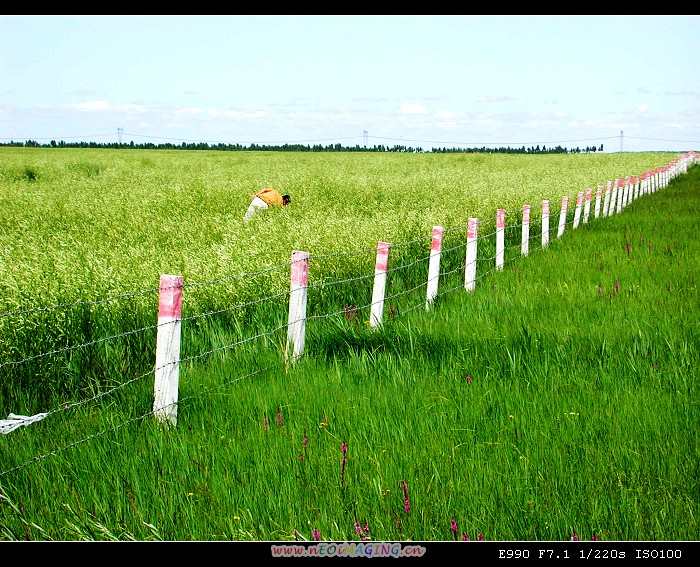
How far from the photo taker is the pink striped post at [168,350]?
4895mm

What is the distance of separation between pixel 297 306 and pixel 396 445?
7.77 ft

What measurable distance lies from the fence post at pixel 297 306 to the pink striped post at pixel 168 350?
1.48 m

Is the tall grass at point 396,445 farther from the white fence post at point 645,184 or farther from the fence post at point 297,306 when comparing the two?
the white fence post at point 645,184

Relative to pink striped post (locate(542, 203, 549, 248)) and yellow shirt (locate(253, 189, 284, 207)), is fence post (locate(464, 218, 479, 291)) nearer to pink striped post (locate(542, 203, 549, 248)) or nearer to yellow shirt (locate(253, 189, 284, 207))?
pink striped post (locate(542, 203, 549, 248))

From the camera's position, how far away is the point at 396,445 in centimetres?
424

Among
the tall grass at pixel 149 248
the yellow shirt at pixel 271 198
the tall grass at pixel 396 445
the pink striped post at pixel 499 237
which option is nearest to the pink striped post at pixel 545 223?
the tall grass at pixel 149 248

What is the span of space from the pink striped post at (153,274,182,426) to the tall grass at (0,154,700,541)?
15 cm

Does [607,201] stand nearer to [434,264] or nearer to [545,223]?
[545,223]

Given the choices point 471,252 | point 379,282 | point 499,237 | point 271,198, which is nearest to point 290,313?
point 379,282

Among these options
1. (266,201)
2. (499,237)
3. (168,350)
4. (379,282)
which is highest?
(266,201)

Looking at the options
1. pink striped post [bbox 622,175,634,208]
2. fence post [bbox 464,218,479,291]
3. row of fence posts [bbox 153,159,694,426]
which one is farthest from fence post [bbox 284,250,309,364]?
pink striped post [bbox 622,175,634,208]

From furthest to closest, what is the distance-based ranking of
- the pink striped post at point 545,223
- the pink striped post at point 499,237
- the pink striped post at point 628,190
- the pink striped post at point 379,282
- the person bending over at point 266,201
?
1. the pink striped post at point 628,190
2. the person bending over at point 266,201
3. the pink striped post at point 545,223
4. the pink striped post at point 499,237
5. the pink striped post at point 379,282
